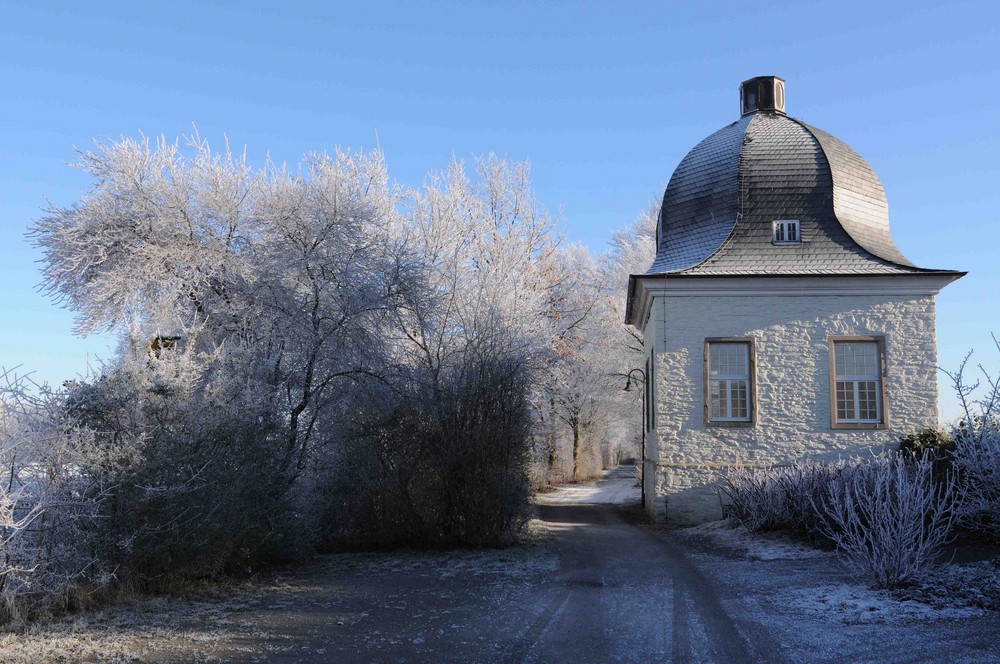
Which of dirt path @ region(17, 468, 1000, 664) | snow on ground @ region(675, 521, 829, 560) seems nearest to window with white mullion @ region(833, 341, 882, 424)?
snow on ground @ region(675, 521, 829, 560)

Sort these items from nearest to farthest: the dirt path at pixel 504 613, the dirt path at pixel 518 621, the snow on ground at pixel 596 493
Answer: the dirt path at pixel 518 621
the dirt path at pixel 504 613
the snow on ground at pixel 596 493

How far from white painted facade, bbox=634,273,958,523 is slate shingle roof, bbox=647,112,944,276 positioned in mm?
438

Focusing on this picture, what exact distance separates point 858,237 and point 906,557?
37.6ft

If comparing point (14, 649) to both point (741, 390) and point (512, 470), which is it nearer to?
point (512, 470)

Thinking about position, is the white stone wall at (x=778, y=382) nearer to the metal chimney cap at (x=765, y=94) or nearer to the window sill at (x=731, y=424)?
the window sill at (x=731, y=424)

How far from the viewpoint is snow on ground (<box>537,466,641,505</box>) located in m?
25.0

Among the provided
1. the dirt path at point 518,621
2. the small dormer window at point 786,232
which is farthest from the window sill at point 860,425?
the dirt path at point 518,621

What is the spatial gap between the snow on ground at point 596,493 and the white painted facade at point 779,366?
681 centimetres

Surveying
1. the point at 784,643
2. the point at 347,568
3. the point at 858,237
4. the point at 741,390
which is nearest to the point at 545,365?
the point at 741,390

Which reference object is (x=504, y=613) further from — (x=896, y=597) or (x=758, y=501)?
(x=758, y=501)

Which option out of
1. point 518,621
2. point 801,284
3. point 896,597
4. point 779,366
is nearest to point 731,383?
point 779,366

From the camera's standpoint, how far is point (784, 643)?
721cm

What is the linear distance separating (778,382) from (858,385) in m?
1.69

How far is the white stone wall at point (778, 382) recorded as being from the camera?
1764 centimetres
